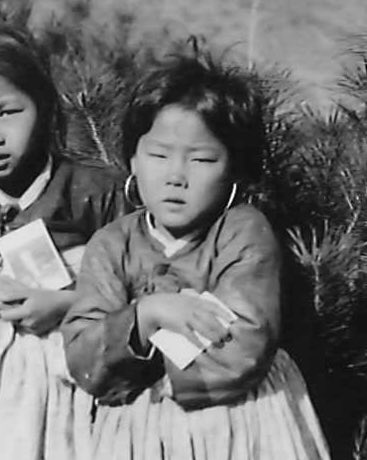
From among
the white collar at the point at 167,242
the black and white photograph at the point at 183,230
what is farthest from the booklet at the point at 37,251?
the white collar at the point at 167,242

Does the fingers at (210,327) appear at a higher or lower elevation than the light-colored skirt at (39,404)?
higher

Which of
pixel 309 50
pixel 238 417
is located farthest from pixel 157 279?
pixel 309 50

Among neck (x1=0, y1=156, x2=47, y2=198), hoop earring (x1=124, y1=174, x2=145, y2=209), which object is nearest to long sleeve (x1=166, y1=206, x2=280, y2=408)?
hoop earring (x1=124, y1=174, x2=145, y2=209)

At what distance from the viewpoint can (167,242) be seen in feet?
5.19

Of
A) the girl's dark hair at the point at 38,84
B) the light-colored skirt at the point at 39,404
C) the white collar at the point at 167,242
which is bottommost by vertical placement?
the light-colored skirt at the point at 39,404

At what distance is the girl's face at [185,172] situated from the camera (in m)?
1.57

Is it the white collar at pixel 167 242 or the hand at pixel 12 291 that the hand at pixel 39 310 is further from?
the white collar at pixel 167 242

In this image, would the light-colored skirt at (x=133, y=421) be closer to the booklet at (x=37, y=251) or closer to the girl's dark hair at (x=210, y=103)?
the booklet at (x=37, y=251)

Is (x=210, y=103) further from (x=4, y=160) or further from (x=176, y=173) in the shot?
(x=4, y=160)

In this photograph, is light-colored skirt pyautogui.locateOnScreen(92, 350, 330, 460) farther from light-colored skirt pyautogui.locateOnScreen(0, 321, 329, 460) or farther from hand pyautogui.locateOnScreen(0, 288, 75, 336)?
hand pyautogui.locateOnScreen(0, 288, 75, 336)

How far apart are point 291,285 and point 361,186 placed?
0.47 ft

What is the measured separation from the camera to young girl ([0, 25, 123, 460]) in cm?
159

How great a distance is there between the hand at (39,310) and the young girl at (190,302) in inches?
0.7

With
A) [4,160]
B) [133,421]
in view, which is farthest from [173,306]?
[4,160]
